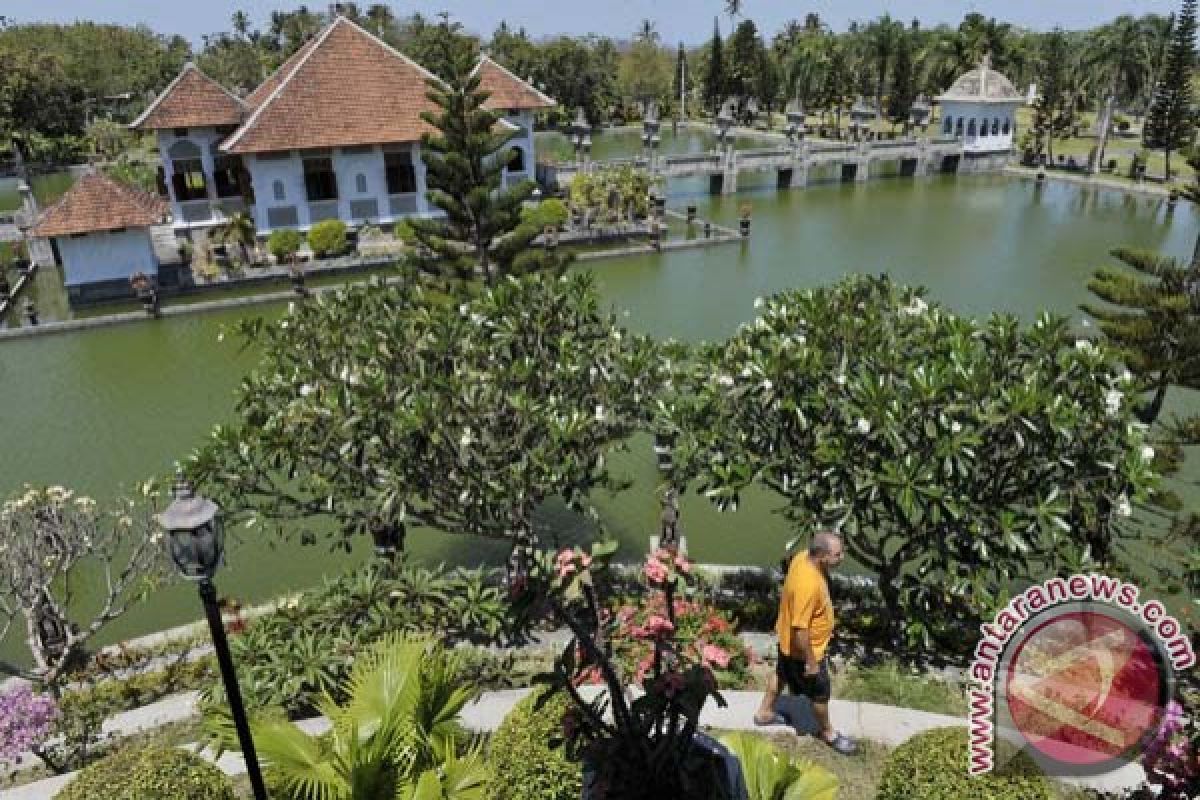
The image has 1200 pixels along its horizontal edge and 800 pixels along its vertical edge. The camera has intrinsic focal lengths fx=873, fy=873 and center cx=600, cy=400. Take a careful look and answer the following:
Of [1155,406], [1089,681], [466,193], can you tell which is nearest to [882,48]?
[466,193]

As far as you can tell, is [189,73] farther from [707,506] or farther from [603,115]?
[603,115]

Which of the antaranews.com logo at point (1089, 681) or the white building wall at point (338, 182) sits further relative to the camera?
the white building wall at point (338, 182)

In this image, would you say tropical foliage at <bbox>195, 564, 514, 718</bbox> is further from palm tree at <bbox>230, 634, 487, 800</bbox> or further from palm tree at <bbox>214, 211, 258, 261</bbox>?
palm tree at <bbox>214, 211, 258, 261</bbox>

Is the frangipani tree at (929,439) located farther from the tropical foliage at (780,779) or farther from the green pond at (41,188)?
the green pond at (41,188)

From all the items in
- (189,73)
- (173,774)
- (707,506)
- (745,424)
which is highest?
(189,73)

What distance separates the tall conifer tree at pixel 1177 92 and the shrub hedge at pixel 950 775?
42.9 feet

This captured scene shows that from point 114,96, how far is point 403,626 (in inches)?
1966

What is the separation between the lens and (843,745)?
508cm

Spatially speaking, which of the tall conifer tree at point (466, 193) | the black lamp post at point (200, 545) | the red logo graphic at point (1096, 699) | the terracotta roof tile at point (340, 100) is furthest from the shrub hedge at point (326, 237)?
the red logo graphic at point (1096, 699)

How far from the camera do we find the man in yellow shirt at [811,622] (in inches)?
183

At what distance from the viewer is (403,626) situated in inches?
247

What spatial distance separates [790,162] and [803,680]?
87.9 ft

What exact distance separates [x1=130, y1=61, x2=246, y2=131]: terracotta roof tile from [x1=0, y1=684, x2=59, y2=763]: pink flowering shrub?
17.2 metres

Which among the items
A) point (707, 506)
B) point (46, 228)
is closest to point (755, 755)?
point (707, 506)
